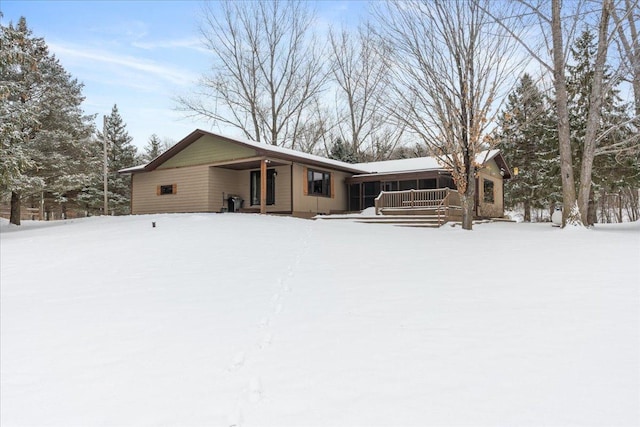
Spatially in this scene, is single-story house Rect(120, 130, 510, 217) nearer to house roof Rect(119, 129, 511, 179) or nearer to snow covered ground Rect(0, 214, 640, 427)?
house roof Rect(119, 129, 511, 179)

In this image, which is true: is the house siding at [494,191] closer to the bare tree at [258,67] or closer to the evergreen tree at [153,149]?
the bare tree at [258,67]

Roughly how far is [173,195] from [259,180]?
13.7 feet

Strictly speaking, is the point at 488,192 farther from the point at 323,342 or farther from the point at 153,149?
the point at 153,149

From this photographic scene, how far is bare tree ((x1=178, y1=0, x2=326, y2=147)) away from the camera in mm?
27266

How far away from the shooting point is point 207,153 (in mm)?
17500

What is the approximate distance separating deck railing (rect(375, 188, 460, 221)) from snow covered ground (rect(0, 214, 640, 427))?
8.65 metres

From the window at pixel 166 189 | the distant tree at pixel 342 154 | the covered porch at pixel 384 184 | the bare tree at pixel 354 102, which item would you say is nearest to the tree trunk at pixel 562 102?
the covered porch at pixel 384 184

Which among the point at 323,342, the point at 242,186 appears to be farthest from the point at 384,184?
the point at 323,342

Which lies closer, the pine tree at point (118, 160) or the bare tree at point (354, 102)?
the bare tree at point (354, 102)

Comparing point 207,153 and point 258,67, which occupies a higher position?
point 258,67

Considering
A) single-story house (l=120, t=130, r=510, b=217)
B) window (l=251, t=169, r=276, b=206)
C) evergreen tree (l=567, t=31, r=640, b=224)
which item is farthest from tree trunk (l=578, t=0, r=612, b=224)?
window (l=251, t=169, r=276, b=206)

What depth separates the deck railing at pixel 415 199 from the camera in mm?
15930

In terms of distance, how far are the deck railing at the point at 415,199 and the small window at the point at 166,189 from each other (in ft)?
31.0

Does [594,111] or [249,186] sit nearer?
[594,111]
